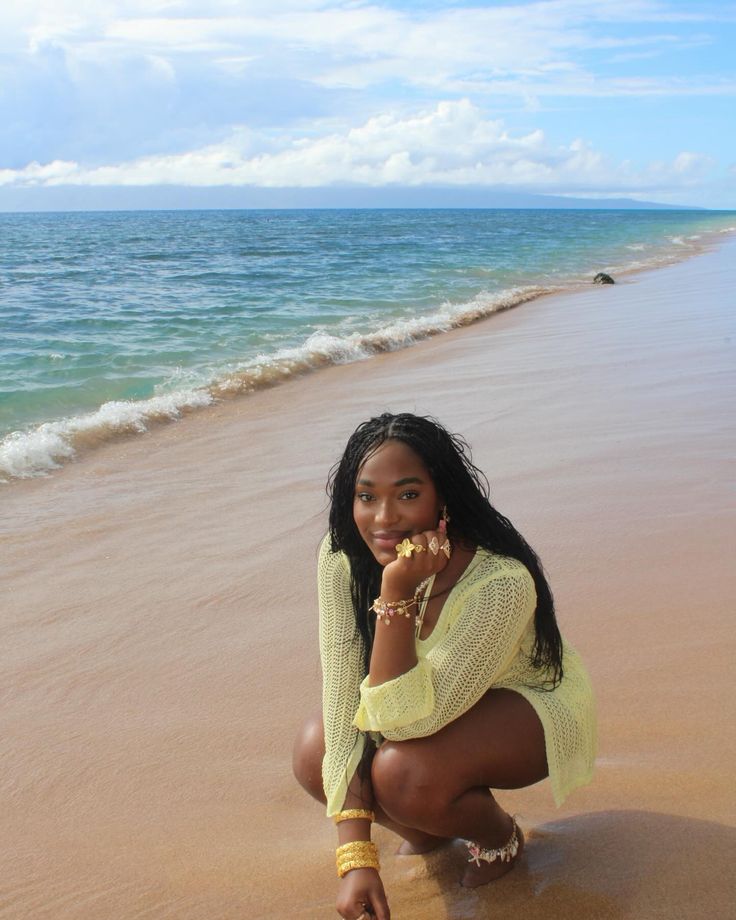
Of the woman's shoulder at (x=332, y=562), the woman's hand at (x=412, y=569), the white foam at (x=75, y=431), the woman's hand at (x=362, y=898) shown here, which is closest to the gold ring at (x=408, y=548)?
the woman's hand at (x=412, y=569)

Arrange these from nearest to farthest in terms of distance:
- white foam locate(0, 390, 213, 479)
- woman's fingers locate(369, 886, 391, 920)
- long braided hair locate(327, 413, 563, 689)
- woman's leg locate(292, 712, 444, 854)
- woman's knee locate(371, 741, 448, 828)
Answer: woman's fingers locate(369, 886, 391, 920)
woman's knee locate(371, 741, 448, 828)
long braided hair locate(327, 413, 563, 689)
woman's leg locate(292, 712, 444, 854)
white foam locate(0, 390, 213, 479)

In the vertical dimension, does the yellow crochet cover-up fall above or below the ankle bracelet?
above

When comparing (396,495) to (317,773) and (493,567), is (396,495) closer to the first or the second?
(493,567)

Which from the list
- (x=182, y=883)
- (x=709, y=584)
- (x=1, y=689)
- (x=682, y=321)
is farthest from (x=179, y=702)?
(x=682, y=321)

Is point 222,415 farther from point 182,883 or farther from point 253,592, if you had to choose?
point 182,883

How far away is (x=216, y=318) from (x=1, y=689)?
457 inches

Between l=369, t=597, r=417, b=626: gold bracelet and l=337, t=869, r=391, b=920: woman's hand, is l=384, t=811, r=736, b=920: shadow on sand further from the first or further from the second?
l=369, t=597, r=417, b=626: gold bracelet

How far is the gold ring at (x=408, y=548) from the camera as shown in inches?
85.3

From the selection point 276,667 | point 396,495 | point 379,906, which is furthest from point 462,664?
point 276,667

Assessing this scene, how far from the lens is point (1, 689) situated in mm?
3396

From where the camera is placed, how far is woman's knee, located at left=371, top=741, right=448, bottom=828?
2193 mm

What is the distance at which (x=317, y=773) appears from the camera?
2.48 metres

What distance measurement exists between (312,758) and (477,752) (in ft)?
1.55

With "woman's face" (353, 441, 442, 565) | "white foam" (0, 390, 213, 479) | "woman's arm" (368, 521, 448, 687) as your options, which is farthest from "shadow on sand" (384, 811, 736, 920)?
"white foam" (0, 390, 213, 479)
